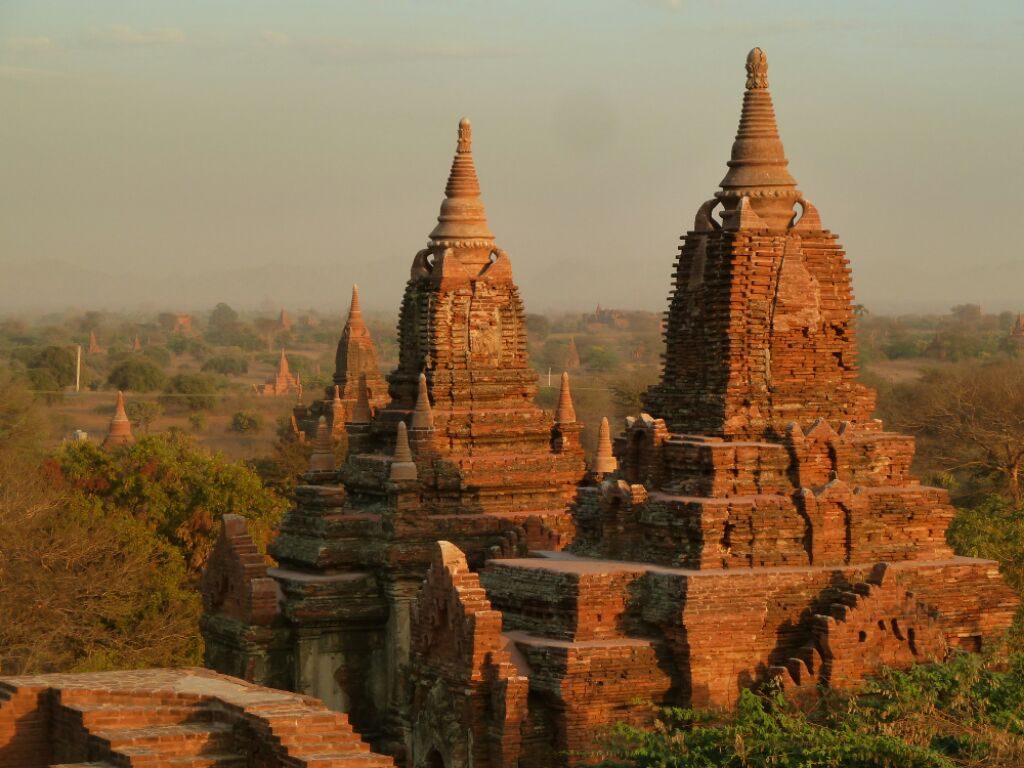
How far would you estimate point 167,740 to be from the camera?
21562 mm

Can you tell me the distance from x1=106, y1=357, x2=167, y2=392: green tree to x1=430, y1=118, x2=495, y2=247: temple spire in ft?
263

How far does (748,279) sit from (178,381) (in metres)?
92.5

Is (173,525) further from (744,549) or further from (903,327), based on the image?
(903,327)

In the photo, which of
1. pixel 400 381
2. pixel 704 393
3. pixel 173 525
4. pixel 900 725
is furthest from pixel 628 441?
pixel 173 525

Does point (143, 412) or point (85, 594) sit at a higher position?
point (143, 412)

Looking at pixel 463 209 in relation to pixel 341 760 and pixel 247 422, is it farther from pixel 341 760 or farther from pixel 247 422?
pixel 247 422

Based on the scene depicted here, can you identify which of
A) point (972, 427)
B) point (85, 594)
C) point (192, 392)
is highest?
point (192, 392)

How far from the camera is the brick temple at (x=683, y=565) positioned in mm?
26531

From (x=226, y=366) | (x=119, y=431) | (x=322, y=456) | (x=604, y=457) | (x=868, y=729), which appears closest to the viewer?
(x=868, y=729)


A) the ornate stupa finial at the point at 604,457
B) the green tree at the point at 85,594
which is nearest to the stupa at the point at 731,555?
the ornate stupa finial at the point at 604,457

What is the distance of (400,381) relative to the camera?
38.0 metres

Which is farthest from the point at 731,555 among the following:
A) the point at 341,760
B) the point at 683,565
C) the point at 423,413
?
the point at 423,413

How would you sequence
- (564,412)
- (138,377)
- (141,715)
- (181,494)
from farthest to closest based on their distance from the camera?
(138,377) → (181,494) → (564,412) → (141,715)

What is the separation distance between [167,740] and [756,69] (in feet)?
42.6
